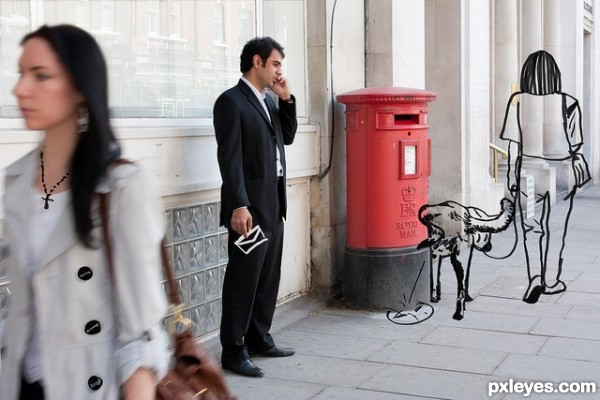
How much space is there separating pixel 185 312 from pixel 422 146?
2371 millimetres

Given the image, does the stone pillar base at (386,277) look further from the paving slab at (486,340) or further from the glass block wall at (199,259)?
the glass block wall at (199,259)

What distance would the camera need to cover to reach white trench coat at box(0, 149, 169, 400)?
2078mm

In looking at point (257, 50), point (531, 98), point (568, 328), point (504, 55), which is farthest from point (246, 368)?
point (531, 98)

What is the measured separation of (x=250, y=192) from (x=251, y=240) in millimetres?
292

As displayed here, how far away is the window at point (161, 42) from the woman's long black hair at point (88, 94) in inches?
98.4

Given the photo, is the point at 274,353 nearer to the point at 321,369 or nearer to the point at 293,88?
the point at 321,369

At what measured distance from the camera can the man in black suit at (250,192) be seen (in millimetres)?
5418

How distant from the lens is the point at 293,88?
730cm

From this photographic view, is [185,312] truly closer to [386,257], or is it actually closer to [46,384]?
[386,257]

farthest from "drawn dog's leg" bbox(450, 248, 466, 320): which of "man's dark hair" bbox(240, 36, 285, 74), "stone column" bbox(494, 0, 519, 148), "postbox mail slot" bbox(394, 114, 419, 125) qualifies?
"stone column" bbox(494, 0, 519, 148)

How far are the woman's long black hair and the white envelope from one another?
10.8ft

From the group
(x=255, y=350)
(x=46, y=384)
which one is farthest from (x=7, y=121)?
(x=46, y=384)

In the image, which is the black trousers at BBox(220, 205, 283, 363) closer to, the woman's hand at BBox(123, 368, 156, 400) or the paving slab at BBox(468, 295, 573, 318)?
the paving slab at BBox(468, 295, 573, 318)

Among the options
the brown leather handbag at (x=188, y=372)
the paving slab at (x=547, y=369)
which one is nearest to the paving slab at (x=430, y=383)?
the paving slab at (x=547, y=369)
